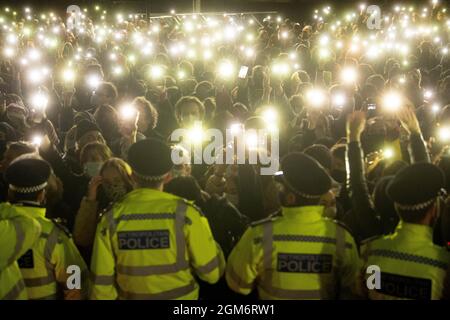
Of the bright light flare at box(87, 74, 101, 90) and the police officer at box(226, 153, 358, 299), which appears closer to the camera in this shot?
the police officer at box(226, 153, 358, 299)

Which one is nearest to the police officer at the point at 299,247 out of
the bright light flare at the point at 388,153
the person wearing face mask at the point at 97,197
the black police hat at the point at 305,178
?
the black police hat at the point at 305,178

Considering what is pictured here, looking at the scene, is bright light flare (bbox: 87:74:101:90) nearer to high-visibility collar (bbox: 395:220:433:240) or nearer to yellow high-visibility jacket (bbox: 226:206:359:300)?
yellow high-visibility jacket (bbox: 226:206:359:300)

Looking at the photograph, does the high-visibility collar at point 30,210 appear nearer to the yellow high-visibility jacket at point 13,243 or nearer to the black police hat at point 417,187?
→ the yellow high-visibility jacket at point 13,243

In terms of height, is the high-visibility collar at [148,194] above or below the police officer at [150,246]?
above

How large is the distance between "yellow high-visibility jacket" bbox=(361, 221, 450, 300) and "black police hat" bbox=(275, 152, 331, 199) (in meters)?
0.50

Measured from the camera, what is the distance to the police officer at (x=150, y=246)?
10.7 ft

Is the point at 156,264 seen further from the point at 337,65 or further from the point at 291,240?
the point at 337,65

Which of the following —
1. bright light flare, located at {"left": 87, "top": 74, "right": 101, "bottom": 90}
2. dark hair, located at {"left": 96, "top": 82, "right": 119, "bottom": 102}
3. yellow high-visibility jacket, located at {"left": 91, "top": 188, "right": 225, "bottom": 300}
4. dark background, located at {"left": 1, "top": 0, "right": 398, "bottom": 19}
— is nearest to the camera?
yellow high-visibility jacket, located at {"left": 91, "top": 188, "right": 225, "bottom": 300}

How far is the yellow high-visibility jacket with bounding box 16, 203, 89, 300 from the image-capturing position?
11.1ft

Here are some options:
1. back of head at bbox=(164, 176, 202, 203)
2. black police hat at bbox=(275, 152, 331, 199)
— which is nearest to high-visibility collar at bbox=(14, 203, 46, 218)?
back of head at bbox=(164, 176, 202, 203)

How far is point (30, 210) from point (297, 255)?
72.6 inches

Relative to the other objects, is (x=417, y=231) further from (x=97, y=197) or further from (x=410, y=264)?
(x=97, y=197)

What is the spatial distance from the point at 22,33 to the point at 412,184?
15680 millimetres

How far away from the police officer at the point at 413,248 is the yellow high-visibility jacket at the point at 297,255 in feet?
0.70
